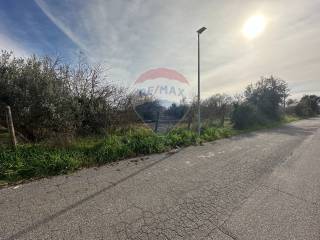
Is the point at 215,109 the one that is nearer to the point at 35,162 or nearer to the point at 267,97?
the point at 267,97

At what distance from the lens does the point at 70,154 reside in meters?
5.48

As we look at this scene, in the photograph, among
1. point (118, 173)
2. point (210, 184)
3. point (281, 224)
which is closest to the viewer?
point (281, 224)

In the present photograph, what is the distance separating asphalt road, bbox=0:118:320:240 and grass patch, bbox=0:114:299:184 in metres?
0.48

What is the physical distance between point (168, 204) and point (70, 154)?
3505mm

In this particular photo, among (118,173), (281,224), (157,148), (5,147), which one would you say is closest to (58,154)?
(5,147)

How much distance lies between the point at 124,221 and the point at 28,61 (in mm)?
7079

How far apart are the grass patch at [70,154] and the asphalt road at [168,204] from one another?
0.48 metres

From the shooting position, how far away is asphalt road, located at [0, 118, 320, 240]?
2.56m

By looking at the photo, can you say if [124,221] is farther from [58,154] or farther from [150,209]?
[58,154]

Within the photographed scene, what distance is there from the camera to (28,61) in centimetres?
706

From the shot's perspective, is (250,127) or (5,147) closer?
(5,147)

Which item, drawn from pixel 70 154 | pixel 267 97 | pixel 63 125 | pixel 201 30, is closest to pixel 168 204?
pixel 70 154

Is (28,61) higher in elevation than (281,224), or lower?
higher

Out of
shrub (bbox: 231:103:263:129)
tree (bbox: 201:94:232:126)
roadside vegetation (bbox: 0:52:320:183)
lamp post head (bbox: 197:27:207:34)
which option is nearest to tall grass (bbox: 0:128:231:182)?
roadside vegetation (bbox: 0:52:320:183)
